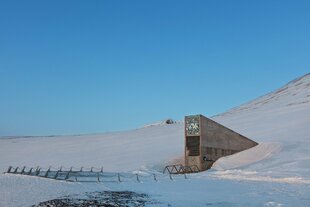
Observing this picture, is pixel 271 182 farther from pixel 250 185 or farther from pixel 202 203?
pixel 202 203

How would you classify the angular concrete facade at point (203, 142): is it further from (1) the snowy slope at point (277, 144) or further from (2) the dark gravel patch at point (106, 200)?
(2) the dark gravel patch at point (106, 200)

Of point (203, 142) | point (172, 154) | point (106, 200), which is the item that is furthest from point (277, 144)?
point (106, 200)

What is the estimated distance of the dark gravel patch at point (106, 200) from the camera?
381 inches

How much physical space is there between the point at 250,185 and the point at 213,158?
12.7 meters

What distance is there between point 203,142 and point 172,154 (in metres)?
10.1

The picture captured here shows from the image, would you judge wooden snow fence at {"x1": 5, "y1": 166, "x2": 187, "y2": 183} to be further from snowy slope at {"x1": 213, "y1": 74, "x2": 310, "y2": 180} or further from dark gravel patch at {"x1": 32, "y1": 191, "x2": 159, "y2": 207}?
snowy slope at {"x1": 213, "y1": 74, "x2": 310, "y2": 180}

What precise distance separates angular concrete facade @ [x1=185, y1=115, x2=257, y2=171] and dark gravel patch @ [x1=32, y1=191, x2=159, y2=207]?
1585 centimetres

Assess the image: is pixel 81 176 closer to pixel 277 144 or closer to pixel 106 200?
pixel 106 200

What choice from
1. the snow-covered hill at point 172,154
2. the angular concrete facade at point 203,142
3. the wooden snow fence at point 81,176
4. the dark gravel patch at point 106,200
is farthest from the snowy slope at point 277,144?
the dark gravel patch at point 106,200

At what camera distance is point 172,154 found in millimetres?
37750

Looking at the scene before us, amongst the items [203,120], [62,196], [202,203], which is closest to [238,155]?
[203,120]

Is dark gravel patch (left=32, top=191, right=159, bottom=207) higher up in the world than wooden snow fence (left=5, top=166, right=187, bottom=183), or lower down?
lower down

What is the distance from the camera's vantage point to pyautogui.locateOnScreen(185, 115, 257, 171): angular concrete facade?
27750mm

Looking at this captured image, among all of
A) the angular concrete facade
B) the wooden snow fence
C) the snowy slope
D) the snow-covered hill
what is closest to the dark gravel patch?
the snow-covered hill
